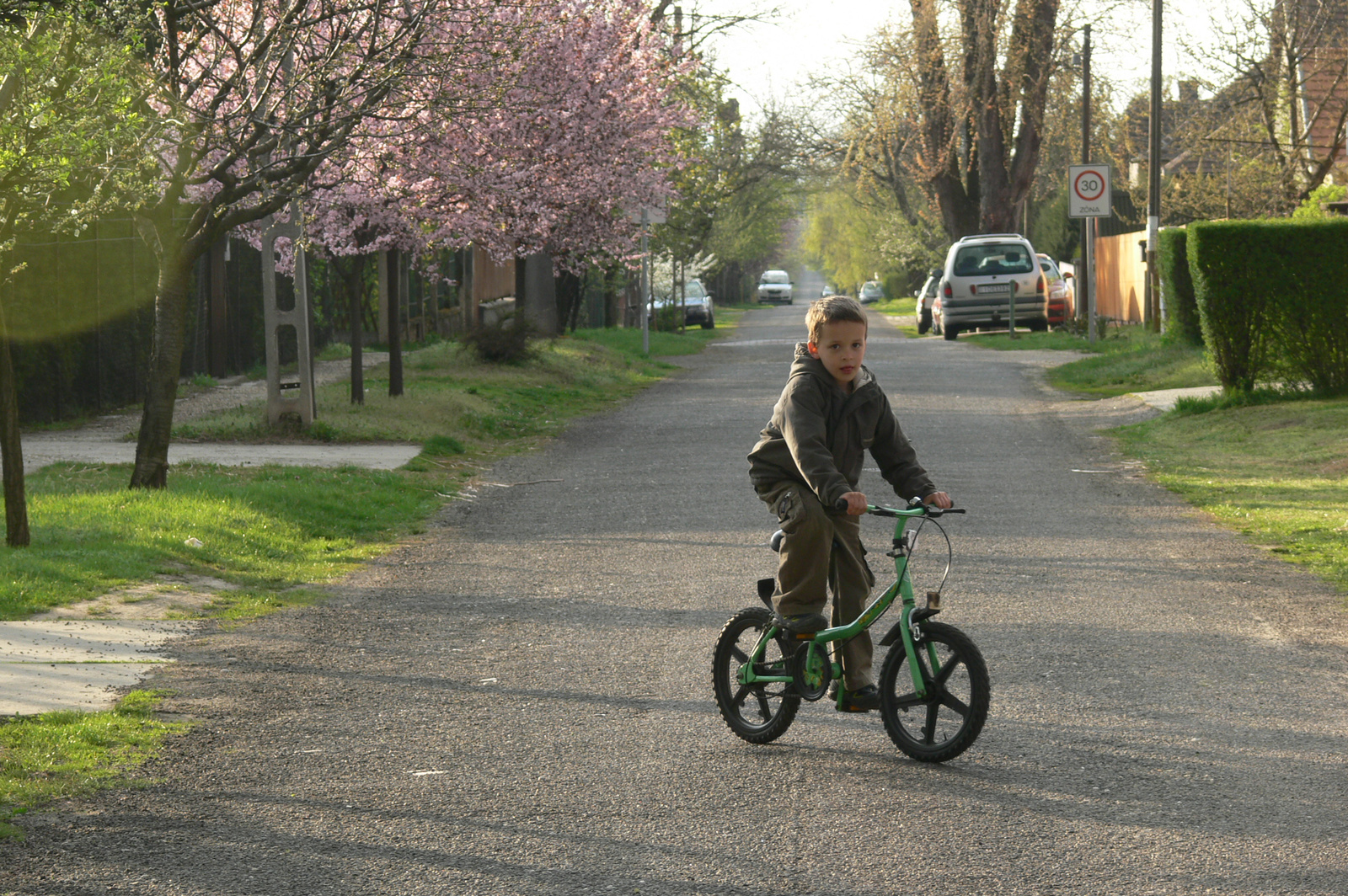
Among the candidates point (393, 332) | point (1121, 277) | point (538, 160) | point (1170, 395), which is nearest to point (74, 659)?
point (393, 332)

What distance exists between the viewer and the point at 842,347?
525 cm

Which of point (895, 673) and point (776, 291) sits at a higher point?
point (776, 291)

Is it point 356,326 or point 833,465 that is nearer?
point 833,465

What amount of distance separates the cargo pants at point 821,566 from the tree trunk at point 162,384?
6.80 metres

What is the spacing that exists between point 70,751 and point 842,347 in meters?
2.91

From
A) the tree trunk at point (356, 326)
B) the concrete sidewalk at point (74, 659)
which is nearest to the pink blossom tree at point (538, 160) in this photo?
the tree trunk at point (356, 326)

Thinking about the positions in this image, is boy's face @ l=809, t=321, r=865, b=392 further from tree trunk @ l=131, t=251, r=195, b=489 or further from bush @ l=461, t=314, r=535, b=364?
bush @ l=461, t=314, r=535, b=364

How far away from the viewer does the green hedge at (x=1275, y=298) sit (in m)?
15.4

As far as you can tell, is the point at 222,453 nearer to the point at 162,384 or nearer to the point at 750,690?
the point at 162,384

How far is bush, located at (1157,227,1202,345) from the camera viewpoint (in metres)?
21.4

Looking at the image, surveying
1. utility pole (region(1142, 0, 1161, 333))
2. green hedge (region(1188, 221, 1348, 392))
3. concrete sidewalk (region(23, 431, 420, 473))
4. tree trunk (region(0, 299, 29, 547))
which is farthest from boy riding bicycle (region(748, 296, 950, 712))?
utility pole (region(1142, 0, 1161, 333))

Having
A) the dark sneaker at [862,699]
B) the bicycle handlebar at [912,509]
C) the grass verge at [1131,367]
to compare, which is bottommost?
the dark sneaker at [862,699]

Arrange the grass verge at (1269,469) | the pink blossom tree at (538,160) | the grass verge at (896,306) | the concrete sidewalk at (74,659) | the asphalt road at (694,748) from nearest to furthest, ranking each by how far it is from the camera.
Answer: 1. the asphalt road at (694,748)
2. the concrete sidewalk at (74,659)
3. the grass verge at (1269,469)
4. the pink blossom tree at (538,160)
5. the grass verge at (896,306)

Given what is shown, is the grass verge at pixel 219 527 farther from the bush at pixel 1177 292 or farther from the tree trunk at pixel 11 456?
the bush at pixel 1177 292
